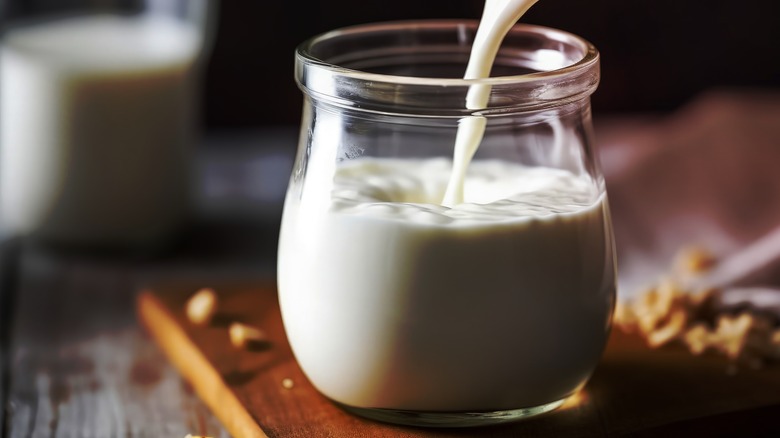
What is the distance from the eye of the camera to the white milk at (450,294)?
0.80 m

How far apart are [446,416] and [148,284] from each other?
1.96 feet

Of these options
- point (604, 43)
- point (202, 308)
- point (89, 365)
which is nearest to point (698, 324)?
point (202, 308)

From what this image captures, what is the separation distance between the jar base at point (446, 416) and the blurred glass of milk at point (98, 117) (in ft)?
2.14

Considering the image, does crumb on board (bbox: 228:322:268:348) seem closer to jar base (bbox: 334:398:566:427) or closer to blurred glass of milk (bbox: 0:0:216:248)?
jar base (bbox: 334:398:566:427)

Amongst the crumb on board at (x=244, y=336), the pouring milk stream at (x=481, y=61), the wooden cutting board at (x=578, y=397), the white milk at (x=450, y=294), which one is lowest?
the crumb on board at (x=244, y=336)

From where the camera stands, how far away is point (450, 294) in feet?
2.63

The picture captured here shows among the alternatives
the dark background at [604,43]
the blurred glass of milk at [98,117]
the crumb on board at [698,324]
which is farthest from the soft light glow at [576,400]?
the dark background at [604,43]

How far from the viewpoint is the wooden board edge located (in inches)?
35.6

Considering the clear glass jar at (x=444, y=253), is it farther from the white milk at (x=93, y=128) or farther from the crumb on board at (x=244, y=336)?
the white milk at (x=93, y=128)

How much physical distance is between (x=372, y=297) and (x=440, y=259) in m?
0.06

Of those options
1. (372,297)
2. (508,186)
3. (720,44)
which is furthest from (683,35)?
Result: (372,297)

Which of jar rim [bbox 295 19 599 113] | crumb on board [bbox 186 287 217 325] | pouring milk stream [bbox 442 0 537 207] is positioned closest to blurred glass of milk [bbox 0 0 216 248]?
crumb on board [bbox 186 287 217 325]

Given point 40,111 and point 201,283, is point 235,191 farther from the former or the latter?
point 201,283

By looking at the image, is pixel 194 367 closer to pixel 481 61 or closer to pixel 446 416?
pixel 446 416
